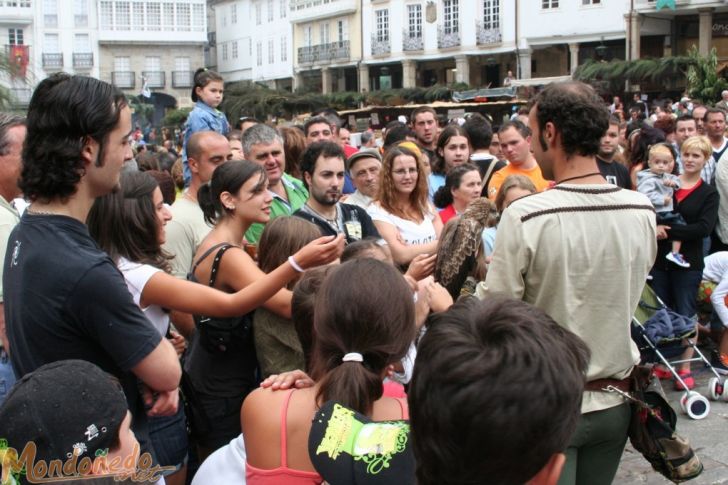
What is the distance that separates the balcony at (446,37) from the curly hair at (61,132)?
48.2 meters

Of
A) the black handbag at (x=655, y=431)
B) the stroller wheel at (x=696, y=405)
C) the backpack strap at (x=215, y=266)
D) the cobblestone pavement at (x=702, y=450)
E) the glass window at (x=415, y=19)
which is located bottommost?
the cobblestone pavement at (x=702, y=450)

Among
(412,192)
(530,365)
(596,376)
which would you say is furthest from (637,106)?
(530,365)

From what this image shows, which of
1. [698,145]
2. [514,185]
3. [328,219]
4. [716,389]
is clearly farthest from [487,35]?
[328,219]

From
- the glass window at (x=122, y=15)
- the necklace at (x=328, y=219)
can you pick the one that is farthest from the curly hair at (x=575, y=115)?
the glass window at (x=122, y=15)

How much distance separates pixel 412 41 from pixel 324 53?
8.92 meters

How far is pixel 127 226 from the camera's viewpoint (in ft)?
11.2

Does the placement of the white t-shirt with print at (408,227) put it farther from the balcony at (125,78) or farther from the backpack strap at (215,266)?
the balcony at (125,78)

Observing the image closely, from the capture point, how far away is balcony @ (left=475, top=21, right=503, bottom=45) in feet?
151

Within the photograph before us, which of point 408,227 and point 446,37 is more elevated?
point 446,37

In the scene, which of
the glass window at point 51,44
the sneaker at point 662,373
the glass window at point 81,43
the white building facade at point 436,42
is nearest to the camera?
the sneaker at point 662,373

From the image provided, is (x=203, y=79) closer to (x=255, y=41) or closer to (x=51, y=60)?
(x=51, y=60)

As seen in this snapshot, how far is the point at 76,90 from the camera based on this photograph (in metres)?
2.49

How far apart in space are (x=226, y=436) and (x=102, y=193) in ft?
5.23

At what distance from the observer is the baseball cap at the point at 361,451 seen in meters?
2.01
